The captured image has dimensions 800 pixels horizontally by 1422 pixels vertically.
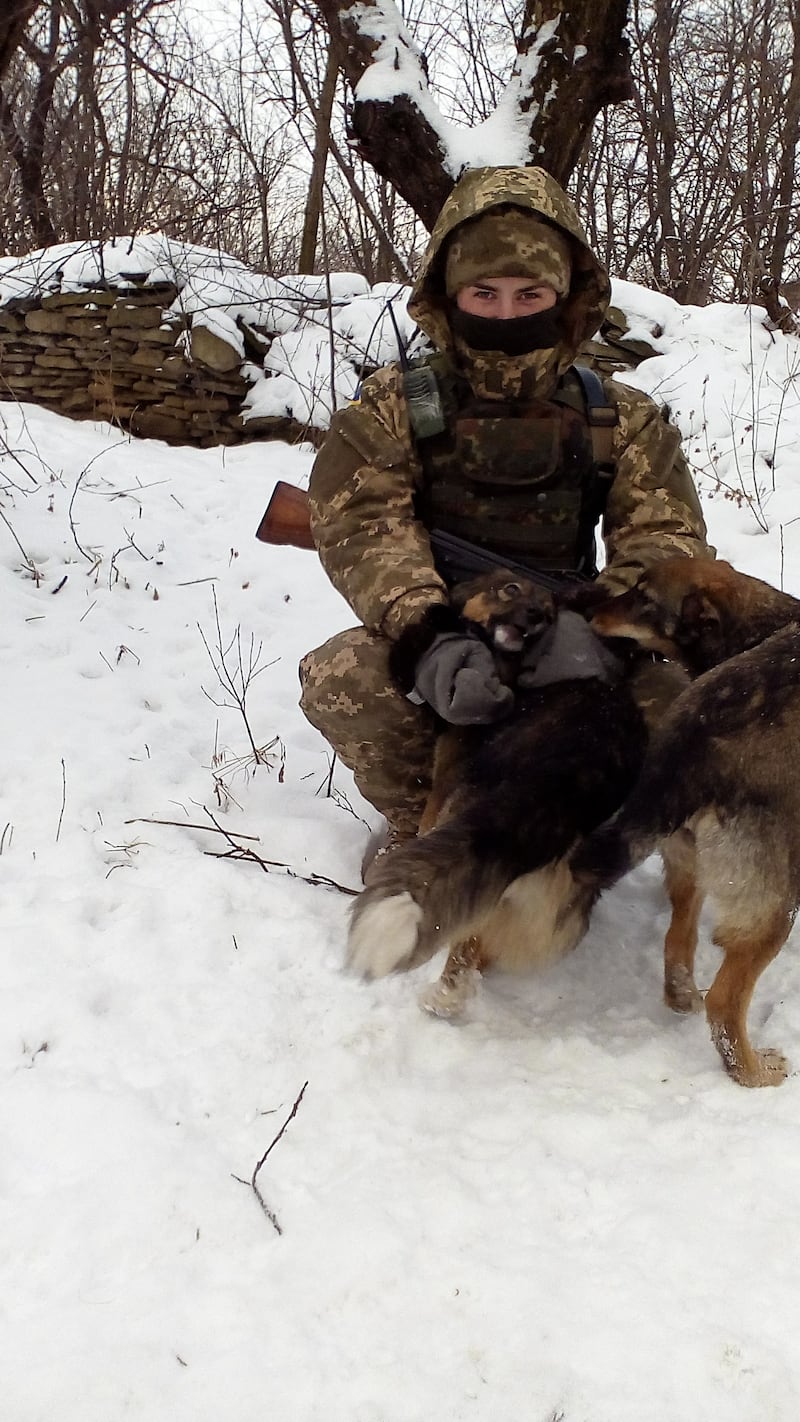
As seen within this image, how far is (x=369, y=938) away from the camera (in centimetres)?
190

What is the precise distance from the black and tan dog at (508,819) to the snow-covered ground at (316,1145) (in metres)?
0.33

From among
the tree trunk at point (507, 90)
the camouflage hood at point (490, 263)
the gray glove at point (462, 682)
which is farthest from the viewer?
the tree trunk at point (507, 90)

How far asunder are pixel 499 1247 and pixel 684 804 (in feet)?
3.45

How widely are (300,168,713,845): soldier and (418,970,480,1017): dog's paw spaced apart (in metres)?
0.75

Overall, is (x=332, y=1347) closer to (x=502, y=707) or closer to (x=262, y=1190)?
(x=262, y=1190)

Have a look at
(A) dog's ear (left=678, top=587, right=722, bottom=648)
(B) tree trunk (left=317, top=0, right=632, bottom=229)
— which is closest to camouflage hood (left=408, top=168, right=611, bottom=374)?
(A) dog's ear (left=678, top=587, right=722, bottom=648)

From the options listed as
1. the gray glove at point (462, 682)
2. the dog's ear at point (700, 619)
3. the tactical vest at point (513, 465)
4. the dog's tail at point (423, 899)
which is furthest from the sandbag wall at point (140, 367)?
the dog's tail at point (423, 899)

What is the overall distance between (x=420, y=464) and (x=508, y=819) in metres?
1.47

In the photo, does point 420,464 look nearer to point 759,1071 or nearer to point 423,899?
point 423,899

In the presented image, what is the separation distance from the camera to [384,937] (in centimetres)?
189

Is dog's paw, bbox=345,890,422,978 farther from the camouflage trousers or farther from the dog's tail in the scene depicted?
the camouflage trousers

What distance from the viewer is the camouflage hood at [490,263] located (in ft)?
9.70

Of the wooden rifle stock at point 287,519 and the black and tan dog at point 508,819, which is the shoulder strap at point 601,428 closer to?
the black and tan dog at point 508,819

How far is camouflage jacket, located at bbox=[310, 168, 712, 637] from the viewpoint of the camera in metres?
2.97
